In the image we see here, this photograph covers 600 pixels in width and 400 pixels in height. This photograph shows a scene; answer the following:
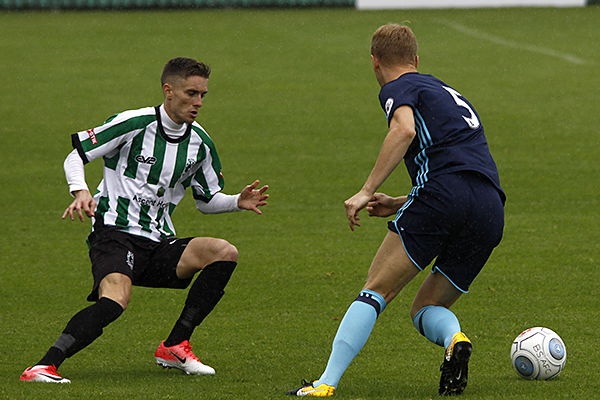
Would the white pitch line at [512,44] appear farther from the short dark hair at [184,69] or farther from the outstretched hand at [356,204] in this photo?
the outstretched hand at [356,204]

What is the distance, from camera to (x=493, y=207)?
21.2 feet

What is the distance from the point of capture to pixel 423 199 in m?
6.36

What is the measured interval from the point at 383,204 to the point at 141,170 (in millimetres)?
1631

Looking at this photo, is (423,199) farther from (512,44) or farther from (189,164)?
(512,44)

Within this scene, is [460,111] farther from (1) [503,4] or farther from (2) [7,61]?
(1) [503,4]

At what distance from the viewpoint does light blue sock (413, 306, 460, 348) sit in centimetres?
648

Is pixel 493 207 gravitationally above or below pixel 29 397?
above

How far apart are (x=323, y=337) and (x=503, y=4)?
25296 millimetres

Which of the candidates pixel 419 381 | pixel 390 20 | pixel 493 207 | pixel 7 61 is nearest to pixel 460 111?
pixel 493 207

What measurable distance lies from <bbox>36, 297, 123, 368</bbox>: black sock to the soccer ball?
2416mm

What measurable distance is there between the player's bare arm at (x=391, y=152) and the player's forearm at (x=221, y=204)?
160cm

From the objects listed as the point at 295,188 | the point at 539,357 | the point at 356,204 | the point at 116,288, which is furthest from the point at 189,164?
the point at 295,188

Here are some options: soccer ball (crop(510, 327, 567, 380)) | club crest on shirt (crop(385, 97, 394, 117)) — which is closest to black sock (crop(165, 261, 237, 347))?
club crest on shirt (crop(385, 97, 394, 117))

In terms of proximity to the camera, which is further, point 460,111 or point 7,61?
point 7,61
